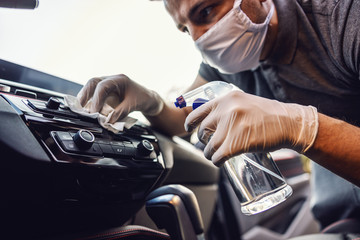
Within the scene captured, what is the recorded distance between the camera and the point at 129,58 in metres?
0.94

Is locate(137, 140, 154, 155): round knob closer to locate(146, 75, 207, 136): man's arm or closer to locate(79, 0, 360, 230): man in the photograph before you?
locate(79, 0, 360, 230): man

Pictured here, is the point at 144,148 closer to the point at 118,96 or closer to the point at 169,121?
the point at 118,96

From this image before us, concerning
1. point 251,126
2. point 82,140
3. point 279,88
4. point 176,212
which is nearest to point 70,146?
point 82,140

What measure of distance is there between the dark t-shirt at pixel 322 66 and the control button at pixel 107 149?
77cm

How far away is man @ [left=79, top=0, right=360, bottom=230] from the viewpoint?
0.59 m

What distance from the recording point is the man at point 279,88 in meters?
0.59

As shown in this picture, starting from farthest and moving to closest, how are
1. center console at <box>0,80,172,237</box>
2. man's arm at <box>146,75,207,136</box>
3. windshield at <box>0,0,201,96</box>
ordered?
man's arm at <box>146,75,207,136</box> < windshield at <box>0,0,201,96</box> < center console at <box>0,80,172,237</box>

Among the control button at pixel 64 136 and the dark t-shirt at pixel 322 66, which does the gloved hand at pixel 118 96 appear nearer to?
the control button at pixel 64 136

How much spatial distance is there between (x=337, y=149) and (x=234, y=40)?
0.50 m

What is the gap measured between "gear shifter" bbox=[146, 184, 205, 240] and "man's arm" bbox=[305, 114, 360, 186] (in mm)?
333

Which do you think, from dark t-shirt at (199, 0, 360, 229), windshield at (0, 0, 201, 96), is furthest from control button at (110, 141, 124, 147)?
dark t-shirt at (199, 0, 360, 229)

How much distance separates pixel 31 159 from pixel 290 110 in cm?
58

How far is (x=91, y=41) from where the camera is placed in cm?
85

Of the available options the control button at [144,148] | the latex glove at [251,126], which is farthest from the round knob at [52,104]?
the latex glove at [251,126]
